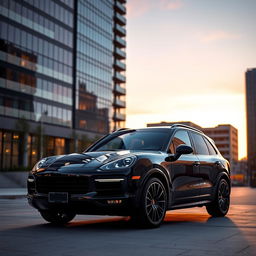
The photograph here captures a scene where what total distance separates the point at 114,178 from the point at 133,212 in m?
0.57

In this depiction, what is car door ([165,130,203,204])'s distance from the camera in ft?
26.1

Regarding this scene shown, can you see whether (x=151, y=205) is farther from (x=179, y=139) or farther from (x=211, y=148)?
(x=211, y=148)

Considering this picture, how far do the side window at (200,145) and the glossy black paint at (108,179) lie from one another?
3.02ft

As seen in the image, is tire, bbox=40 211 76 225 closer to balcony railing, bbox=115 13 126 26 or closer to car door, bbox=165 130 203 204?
car door, bbox=165 130 203 204

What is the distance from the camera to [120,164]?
7.02 meters

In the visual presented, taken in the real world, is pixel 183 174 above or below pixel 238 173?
above

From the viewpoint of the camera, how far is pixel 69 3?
64562mm

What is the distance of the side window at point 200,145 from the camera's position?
926cm

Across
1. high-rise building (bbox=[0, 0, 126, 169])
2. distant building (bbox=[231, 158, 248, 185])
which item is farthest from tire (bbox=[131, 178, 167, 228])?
distant building (bbox=[231, 158, 248, 185])

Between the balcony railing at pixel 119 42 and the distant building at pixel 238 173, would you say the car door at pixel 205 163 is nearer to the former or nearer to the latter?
the balcony railing at pixel 119 42

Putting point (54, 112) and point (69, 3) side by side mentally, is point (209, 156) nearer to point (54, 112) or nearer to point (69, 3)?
point (54, 112)

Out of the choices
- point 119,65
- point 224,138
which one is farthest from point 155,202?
point 224,138

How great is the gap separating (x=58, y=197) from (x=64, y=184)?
0.20 meters

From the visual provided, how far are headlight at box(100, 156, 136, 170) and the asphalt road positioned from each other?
919 mm
